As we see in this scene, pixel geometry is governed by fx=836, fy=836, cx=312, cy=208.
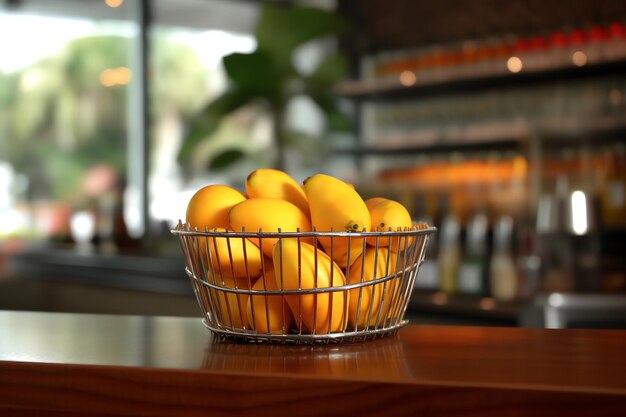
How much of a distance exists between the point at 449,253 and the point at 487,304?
2.04 feet

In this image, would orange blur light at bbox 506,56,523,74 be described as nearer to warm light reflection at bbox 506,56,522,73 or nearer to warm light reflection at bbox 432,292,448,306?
warm light reflection at bbox 506,56,522,73

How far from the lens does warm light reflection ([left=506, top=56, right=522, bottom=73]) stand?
3617mm

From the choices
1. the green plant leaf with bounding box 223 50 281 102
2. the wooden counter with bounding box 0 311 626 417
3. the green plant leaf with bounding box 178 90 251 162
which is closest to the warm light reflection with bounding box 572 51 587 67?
the green plant leaf with bounding box 223 50 281 102

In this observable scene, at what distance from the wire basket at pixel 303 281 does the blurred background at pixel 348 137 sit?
7.29 feet

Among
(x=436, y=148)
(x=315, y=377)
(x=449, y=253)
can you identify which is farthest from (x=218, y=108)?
(x=315, y=377)

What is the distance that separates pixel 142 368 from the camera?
26.9 inches

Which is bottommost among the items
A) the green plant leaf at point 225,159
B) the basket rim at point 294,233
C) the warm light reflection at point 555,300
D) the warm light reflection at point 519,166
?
the warm light reflection at point 555,300

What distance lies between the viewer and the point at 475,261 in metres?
3.56

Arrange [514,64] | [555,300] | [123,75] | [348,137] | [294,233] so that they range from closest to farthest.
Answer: [294,233] → [555,300] → [514,64] → [348,137] → [123,75]

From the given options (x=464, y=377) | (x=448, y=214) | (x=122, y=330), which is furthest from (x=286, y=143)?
(x=464, y=377)

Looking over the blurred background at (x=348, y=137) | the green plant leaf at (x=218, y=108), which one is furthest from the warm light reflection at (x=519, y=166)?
the green plant leaf at (x=218, y=108)

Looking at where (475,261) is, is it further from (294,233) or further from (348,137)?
(294,233)

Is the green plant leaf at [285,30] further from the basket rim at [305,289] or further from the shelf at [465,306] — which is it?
the basket rim at [305,289]

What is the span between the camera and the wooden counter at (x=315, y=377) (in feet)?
2.04
